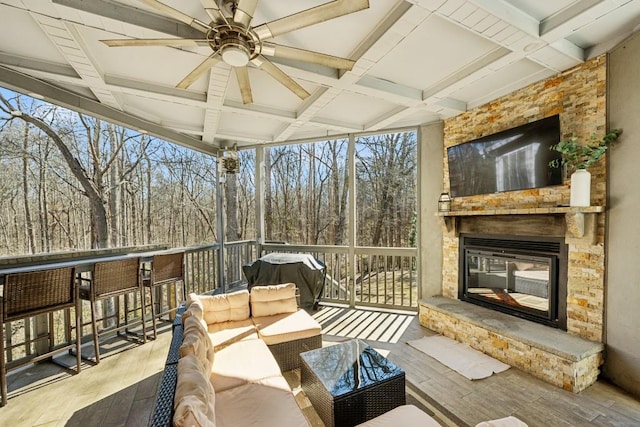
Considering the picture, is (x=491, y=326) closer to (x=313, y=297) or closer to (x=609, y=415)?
(x=609, y=415)

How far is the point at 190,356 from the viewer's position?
1.54 metres

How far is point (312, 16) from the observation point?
1.57m

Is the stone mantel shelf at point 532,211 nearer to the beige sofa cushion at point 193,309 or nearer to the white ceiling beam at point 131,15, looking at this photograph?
the beige sofa cushion at point 193,309

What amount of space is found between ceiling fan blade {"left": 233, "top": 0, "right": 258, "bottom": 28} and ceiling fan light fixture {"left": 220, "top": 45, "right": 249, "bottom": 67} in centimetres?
13

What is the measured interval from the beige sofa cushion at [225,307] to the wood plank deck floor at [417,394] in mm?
726

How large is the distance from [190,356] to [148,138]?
13.4 feet

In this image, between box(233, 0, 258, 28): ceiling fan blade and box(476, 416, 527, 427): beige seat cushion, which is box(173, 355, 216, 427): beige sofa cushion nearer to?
box(476, 416, 527, 427): beige seat cushion

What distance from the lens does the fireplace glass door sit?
9.87ft

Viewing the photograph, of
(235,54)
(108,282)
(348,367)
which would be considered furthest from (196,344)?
(108,282)

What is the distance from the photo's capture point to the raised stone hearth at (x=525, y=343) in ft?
7.93

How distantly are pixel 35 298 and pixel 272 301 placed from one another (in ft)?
6.71

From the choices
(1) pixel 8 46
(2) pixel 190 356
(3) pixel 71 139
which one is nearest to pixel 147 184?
(3) pixel 71 139

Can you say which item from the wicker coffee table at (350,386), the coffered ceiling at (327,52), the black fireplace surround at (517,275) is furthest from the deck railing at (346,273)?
the wicker coffee table at (350,386)

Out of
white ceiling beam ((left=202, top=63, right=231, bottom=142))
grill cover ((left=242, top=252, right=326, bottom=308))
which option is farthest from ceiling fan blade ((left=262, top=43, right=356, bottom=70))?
grill cover ((left=242, top=252, right=326, bottom=308))
